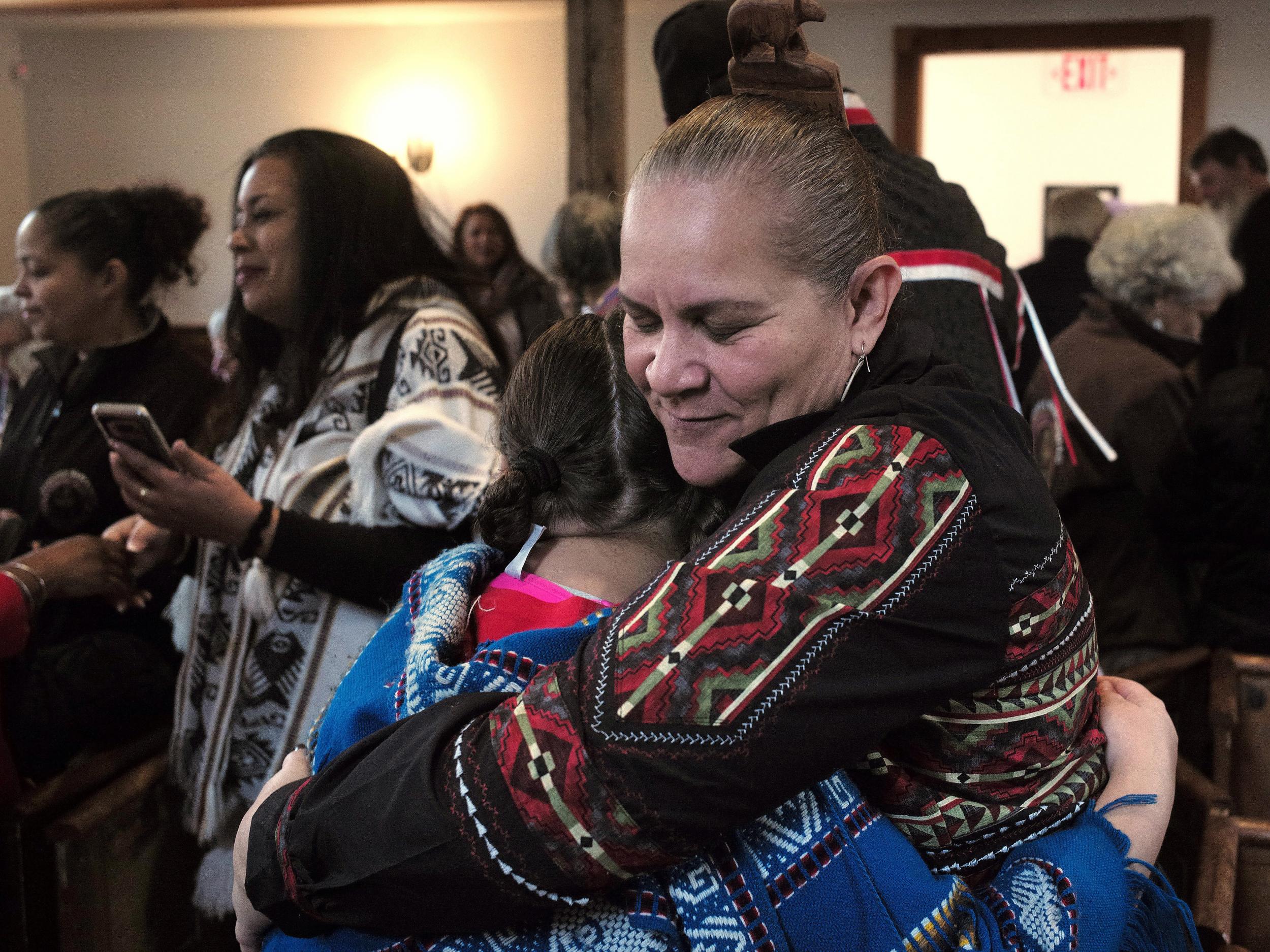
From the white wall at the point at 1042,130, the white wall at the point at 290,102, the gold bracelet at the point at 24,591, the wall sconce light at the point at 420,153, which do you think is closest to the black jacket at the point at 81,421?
the gold bracelet at the point at 24,591

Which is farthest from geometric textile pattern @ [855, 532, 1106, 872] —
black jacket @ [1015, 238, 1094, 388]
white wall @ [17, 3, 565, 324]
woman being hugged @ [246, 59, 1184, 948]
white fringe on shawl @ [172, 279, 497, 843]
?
→ white wall @ [17, 3, 565, 324]

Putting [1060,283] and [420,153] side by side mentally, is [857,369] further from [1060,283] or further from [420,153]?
[420,153]

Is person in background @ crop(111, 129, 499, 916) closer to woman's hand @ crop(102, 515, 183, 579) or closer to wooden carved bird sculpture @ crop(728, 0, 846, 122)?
woman's hand @ crop(102, 515, 183, 579)

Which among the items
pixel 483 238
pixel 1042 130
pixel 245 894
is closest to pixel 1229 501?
pixel 245 894

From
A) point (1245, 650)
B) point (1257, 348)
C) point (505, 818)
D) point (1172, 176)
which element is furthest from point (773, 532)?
point (1172, 176)

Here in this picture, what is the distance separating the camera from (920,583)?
77 cm

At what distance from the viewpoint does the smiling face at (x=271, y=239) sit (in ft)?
6.31

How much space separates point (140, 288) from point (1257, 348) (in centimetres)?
284

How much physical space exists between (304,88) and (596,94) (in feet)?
12.8

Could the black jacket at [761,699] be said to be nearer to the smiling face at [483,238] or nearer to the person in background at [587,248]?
the person in background at [587,248]

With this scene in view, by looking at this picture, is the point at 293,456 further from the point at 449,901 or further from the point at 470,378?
the point at 449,901

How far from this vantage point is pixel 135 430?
179 centimetres

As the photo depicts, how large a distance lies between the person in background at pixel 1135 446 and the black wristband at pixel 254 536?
1.69m

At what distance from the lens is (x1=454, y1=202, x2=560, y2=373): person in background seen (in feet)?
6.64
